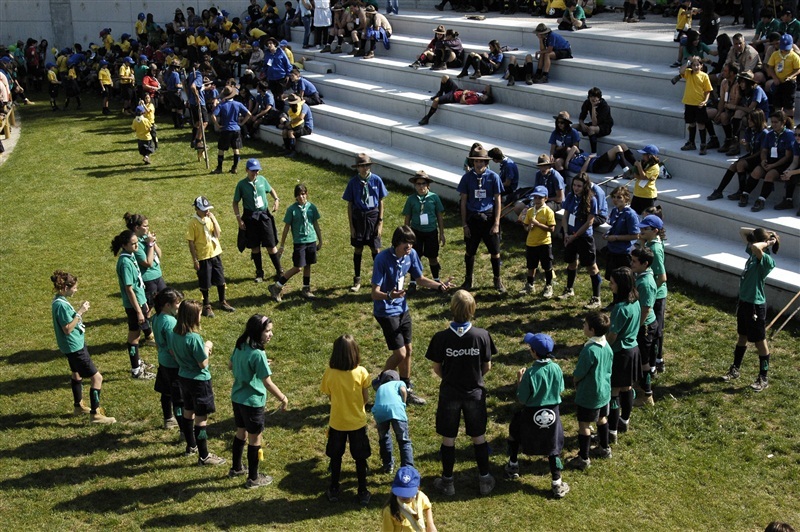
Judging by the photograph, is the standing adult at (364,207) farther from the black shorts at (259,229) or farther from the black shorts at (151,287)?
the black shorts at (151,287)

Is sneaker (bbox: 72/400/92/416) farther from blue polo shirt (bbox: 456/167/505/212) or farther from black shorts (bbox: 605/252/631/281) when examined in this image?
black shorts (bbox: 605/252/631/281)

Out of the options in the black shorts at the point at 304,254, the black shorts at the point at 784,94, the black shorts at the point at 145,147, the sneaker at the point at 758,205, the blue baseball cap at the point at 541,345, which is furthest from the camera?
the black shorts at the point at 145,147

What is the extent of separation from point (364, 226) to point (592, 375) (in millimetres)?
5316

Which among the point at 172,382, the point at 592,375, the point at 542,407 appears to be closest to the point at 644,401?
the point at 592,375

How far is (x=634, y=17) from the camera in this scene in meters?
22.0

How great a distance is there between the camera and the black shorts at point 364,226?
40.5 feet

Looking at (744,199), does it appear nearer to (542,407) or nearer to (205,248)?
(542,407)

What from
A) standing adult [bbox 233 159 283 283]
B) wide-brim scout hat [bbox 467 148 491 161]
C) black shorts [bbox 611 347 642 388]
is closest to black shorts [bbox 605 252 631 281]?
wide-brim scout hat [bbox 467 148 491 161]

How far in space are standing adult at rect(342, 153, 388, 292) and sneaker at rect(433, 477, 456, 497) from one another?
495 cm

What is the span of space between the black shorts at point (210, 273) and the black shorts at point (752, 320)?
663 centimetres

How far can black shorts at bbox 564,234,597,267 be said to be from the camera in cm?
1148

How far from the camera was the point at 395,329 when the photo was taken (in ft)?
29.7

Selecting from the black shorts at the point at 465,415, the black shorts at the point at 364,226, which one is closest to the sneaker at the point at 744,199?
the black shorts at the point at 364,226

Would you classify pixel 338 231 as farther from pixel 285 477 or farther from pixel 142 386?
pixel 285 477
